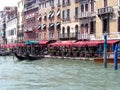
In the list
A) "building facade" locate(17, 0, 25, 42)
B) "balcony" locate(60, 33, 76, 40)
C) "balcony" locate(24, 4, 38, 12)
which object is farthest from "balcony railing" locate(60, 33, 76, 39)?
"building facade" locate(17, 0, 25, 42)

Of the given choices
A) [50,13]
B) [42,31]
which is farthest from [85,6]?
[42,31]

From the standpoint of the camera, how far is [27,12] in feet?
193

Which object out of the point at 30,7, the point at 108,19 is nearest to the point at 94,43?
the point at 108,19

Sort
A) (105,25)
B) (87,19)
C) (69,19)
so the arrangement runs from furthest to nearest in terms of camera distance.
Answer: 1. (69,19)
2. (87,19)
3. (105,25)

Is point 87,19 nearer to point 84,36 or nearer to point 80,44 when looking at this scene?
point 84,36

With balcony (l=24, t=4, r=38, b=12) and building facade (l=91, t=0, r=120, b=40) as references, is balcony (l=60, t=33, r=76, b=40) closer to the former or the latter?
building facade (l=91, t=0, r=120, b=40)

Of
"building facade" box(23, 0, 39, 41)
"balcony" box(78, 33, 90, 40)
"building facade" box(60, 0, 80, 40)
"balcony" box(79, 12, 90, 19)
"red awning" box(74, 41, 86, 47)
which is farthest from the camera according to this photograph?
"building facade" box(23, 0, 39, 41)

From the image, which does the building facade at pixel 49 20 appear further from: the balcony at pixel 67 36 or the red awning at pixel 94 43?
the red awning at pixel 94 43

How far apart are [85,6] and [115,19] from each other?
21.4 feet

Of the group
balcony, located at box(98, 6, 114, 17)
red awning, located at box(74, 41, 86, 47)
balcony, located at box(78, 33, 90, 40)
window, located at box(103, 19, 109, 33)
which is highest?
balcony, located at box(98, 6, 114, 17)

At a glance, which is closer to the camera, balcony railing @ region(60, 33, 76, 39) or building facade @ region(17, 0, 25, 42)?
balcony railing @ region(60, 33, 76, 39)

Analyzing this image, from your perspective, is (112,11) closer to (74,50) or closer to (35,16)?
(74,50)

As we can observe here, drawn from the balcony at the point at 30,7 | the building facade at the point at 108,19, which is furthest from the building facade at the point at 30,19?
the building facade at the point at 108,19

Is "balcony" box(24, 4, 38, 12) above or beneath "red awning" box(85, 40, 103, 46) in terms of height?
above
